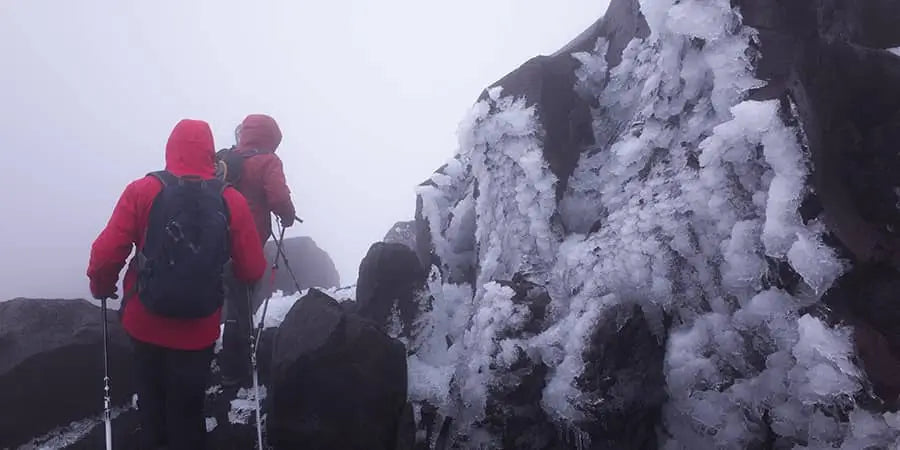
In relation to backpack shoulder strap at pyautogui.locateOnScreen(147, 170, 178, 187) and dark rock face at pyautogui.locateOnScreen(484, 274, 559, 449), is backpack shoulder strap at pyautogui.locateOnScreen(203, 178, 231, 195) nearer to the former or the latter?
backpack shoulder strap at pyautogui.locateOnScreen(147, 170, 178, 187)

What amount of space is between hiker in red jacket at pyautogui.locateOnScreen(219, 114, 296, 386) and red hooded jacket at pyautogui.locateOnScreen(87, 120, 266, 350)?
1.74 m

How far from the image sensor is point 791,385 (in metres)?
4.89

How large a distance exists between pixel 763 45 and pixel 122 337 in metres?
9.20

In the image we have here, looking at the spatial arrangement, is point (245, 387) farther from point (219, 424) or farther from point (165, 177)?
point (165, 177)

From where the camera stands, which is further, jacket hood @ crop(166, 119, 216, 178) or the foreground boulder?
the foreground boulder

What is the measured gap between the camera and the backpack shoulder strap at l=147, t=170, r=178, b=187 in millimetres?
5016

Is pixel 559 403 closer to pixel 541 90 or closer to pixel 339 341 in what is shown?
pixel 339 341

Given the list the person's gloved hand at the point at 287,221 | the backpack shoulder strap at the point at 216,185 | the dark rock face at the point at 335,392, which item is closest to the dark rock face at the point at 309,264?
the person's gloved hand at the point at 287,221

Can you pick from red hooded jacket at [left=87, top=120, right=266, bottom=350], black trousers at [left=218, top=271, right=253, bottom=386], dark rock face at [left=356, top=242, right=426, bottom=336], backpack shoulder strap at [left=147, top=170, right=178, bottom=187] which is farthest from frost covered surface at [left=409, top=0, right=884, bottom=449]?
backpack shoulder strap at [left=147, top=170, right=178, bottom=187]

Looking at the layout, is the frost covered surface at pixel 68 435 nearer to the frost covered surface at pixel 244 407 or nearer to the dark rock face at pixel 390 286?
the frost covered surface at pixel 244 407

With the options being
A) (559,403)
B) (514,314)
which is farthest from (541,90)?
(559,403)

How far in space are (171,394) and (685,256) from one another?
5454 mm

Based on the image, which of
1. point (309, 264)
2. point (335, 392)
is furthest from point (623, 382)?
point (309, 264)

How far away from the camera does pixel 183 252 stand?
474 centimetres
